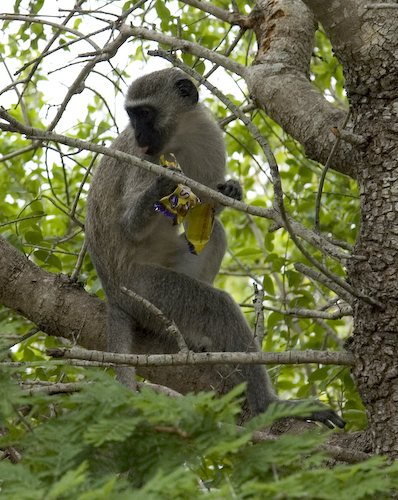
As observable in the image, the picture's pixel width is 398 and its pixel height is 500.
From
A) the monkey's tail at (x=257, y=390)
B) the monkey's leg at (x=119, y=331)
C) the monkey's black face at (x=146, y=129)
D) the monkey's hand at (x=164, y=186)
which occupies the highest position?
the monkey's black face at (x=146, y=129)

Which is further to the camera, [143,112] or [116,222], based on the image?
[143,112]

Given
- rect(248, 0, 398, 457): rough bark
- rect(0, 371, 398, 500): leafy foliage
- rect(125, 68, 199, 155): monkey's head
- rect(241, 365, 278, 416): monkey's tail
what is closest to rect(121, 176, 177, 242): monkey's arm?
rect(125, 68, 199, 155): monkey's head

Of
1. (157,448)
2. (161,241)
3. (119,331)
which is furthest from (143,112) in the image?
(157,448)

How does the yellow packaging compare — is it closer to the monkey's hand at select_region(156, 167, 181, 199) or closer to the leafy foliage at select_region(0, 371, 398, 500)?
the monkey's hand at select_region(156, 167, 181, 199)

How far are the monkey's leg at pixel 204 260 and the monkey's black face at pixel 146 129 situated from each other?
99cm

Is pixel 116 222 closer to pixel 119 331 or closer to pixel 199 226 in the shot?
pixel 199 226

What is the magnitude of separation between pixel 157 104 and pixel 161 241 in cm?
117

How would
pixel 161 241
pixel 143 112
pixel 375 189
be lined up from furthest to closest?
pixel 161 241 < pixel 143 112 < pixel 375 189

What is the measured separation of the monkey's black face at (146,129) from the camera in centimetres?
529

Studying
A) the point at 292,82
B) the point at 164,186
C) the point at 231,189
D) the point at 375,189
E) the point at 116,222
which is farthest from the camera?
the point at 116,222

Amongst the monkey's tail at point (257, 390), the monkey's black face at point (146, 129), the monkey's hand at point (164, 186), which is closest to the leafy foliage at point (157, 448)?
the monkey's tail at point (257, 390)

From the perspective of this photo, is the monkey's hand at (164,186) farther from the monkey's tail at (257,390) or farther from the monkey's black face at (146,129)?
the monkey's tail at (257,390)

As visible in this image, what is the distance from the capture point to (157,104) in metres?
5.60

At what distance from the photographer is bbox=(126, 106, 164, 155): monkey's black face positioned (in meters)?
5.29
